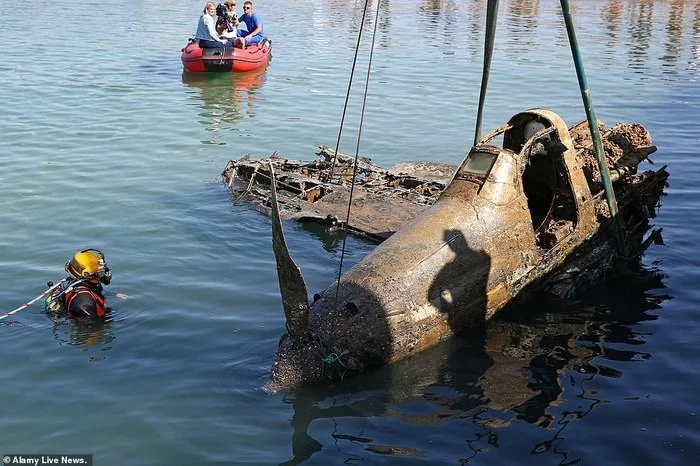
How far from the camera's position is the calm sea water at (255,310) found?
698 centimetres

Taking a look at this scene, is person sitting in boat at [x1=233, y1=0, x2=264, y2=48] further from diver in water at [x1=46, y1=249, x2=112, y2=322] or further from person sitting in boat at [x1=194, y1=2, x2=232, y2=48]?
diver in water at [x1=46, y1=249, x2=112, y2=322]

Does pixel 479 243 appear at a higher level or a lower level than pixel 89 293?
higher

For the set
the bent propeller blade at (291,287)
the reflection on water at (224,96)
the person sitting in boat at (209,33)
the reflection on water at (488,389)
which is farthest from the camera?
the person sitting in boat at (209,33)

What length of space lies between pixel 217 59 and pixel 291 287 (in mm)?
18985

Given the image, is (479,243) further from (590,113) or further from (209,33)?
(209,33)

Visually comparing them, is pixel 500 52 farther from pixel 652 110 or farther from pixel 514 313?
pixel 514 313

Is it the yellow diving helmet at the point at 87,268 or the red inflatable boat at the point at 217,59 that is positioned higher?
the yellow diving helmet at the point at 87,268

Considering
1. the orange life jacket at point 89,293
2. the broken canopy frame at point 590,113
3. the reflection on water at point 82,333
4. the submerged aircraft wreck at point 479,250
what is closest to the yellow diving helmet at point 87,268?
the orange life jacket at point 89,293

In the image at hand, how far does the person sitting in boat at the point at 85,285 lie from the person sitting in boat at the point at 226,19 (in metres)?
17.9

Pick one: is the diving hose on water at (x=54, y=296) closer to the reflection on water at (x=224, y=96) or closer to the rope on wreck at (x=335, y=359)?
the rope on wreck at (x=335, y=359)

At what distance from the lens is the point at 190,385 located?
25.6 feet

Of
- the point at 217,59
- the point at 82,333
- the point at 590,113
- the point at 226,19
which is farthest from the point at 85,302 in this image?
the point at 226,19

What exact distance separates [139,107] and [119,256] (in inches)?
414

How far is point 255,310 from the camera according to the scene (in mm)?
9602
